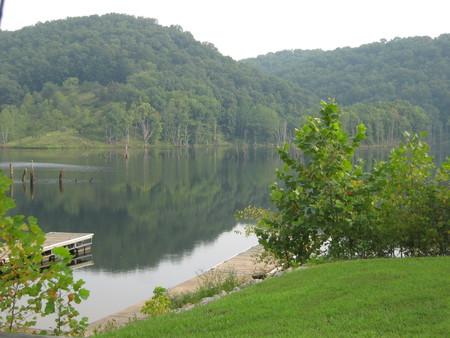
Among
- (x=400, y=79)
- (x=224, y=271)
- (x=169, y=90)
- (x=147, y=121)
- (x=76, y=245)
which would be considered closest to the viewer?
(x=224, y=271)

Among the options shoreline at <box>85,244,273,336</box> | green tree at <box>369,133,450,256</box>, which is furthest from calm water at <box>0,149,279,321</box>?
green tree at <box>369,133,450,256</box>

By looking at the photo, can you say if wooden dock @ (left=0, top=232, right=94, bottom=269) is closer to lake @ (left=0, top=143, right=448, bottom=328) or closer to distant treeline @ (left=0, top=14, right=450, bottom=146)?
lake @ (left=0, top=143, right=448, bottom=328)

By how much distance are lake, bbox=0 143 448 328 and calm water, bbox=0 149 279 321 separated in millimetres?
33

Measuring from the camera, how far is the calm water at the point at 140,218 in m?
22.0

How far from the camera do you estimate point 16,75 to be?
5827 inches

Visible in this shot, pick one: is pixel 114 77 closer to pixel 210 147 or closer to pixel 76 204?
pixel 210 147

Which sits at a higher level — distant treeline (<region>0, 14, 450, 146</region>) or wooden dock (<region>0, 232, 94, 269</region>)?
distant treeline (<region>0, 14, 450, 146</region>)

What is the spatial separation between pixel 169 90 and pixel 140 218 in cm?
11516

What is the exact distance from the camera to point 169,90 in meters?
148

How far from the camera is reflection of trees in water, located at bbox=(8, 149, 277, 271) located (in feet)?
91.4

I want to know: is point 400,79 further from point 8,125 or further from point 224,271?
point 224,271

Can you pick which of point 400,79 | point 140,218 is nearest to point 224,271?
→ point 140,218

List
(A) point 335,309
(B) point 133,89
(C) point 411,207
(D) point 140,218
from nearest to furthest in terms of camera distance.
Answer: (A) point 335,309
(C) point 411,207
(D) point 140,218
(B) point 133,89

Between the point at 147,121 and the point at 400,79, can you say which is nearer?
the point at 147,121
